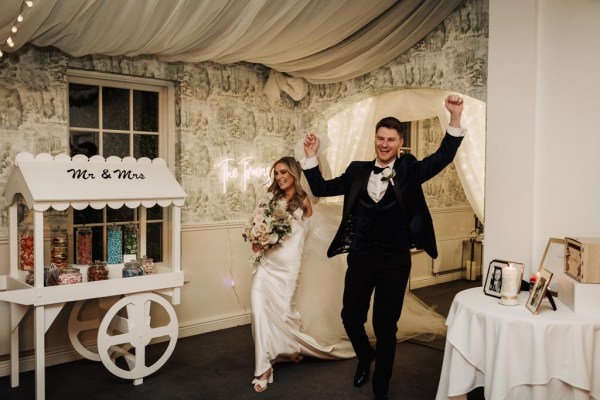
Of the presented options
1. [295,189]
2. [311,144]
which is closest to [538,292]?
[311,144]

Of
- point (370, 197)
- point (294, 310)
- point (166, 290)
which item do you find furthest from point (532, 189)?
point (166, 290)

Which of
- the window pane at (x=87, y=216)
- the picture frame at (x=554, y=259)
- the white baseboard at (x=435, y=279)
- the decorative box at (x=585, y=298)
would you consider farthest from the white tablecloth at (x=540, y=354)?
the white baseboard at (x=435, y=279)

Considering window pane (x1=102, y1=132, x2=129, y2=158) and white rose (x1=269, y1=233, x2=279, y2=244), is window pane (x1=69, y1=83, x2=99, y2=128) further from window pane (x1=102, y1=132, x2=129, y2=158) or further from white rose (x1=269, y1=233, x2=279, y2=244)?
white rose (x1=269, y1=233, x2=279, y2=244)

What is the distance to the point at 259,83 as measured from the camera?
5.39m

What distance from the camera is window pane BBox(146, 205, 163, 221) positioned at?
491 centimetres

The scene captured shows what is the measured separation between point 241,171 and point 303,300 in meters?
1.58

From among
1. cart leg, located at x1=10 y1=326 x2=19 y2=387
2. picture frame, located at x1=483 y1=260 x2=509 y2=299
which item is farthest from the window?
picture frame, located at x1=483 y1=260 x2=509 y2=299

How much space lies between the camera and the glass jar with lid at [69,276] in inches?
137

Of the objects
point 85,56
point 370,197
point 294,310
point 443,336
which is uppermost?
point 85,56

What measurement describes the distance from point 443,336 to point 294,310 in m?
1.53

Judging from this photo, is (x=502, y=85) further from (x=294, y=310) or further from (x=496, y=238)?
(x=294, y=310)

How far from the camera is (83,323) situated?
166 inches

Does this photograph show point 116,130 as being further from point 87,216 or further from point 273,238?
point 273,238

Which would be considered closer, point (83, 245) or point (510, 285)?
point (510, 285)
